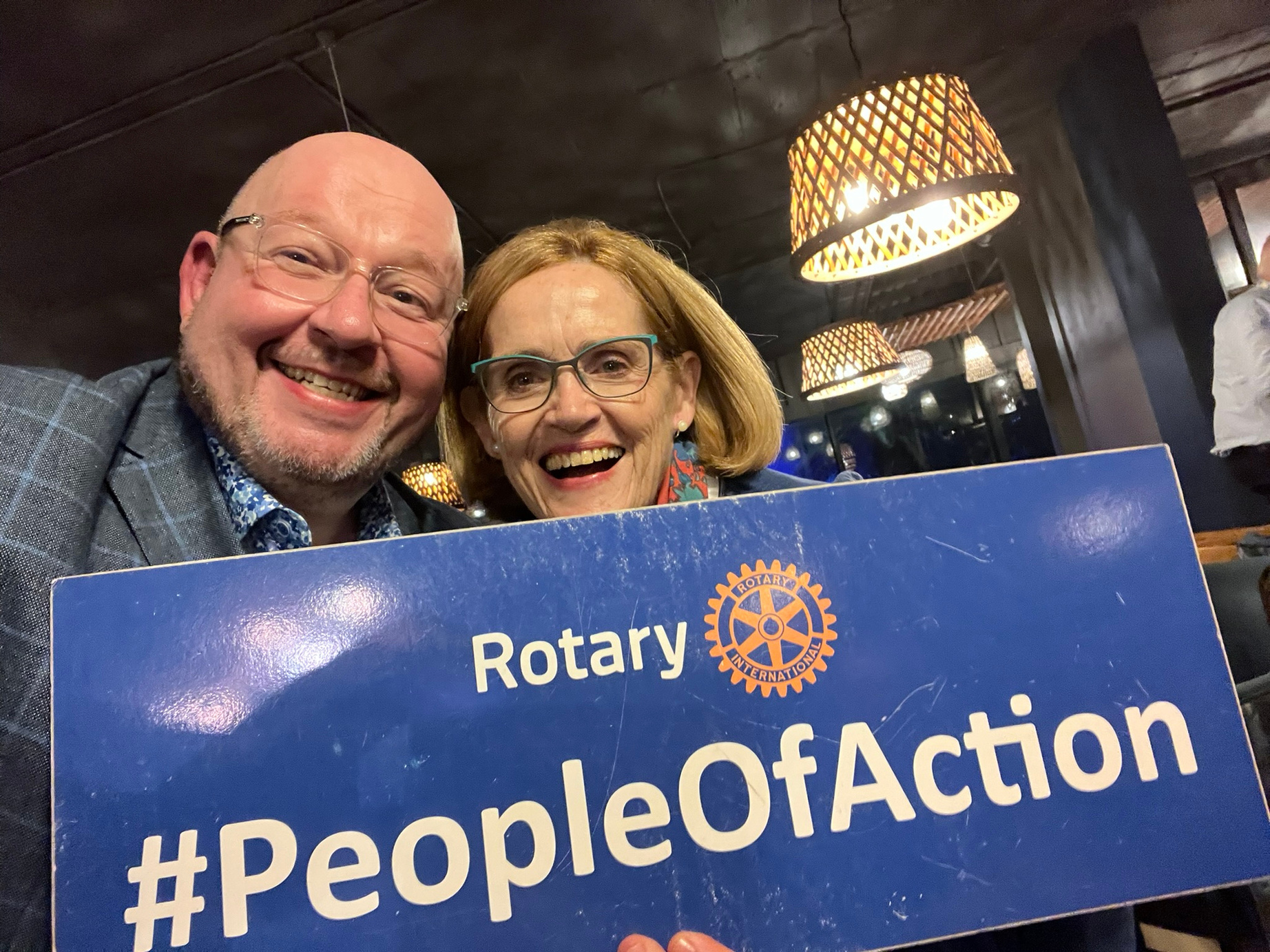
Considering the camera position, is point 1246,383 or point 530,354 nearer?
point 530,354

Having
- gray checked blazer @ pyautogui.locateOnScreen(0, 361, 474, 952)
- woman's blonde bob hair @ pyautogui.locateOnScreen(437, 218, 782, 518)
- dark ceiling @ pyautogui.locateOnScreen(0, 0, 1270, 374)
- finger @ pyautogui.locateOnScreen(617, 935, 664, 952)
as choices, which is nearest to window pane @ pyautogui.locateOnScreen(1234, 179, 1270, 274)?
dark ceiling @ pyautogui.locateOnScreen(0, 0, 1270, 374)

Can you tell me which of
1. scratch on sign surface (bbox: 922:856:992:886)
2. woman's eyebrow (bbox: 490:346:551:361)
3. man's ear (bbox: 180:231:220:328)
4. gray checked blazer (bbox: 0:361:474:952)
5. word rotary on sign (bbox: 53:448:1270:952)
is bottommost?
scratch on sign surface (bbox: 922:856:992:886)

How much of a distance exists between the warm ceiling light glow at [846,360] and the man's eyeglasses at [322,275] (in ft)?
9.83

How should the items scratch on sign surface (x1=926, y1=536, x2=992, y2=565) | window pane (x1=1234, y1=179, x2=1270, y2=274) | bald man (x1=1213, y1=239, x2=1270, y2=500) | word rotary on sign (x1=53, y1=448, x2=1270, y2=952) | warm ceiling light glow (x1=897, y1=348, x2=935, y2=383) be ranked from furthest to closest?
warm ceiling light glow (x1=897, y1=348, x2=935, y2=383)
window pane (x1=1234, y1=179, x2=1270, y2=274)
bald man (x1=1213, y1=239, x2=1270, y2=500)
scratch on sign surface (x1=926, y1=536, x2=992, y2=565)
word rotary on sign (x1=53, y1=448, x2=1270, y2=952)

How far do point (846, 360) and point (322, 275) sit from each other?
10.4 feet

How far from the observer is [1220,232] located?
12.6 feet

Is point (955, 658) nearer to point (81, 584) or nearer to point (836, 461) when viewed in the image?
point (81, 584)

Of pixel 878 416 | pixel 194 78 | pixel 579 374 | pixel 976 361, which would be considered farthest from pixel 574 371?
pixel 976 361

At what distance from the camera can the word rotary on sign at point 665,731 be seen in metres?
0.59

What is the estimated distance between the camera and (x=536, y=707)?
0.62 metres

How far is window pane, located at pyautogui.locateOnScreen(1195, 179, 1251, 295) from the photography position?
342cm

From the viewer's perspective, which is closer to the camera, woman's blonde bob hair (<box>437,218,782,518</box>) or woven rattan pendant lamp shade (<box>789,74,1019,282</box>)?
woman's blonde bob hair (<box>437,218,782,518</box>)

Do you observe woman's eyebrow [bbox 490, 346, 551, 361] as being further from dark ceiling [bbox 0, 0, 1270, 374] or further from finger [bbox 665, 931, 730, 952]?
dark ceiling [bbox 0, 0, 1270, 374]

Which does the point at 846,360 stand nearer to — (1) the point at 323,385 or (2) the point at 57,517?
(1) the point at 323,385
